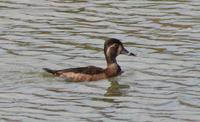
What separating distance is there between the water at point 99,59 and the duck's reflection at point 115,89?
2 cm

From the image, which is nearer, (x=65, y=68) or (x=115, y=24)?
(x=65, y=68)

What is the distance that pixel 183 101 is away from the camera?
50.3ft

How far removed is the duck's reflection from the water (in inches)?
0.9

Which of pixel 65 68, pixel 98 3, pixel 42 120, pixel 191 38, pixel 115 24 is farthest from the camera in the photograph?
pixel 98 3

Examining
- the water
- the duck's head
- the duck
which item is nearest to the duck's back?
the duck

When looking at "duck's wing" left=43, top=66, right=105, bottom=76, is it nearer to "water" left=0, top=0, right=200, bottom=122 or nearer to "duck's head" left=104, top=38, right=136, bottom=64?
"water" left=0, top=0, right=200, bottom=122

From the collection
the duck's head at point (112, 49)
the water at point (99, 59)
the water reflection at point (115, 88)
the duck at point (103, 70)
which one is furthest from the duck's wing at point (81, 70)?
the duck's head at point (112, 49)

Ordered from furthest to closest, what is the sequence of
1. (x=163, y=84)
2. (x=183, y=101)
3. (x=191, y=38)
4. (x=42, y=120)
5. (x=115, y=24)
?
1. (x=115, y=24)
2. (x=191, y=38)
3. (x=163, y=84)
4. (x=183, y=101)
5. (x=42, y=120)

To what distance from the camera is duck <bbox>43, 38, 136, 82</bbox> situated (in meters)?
16.9

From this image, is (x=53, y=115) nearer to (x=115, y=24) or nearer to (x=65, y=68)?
(x=65, y=68)

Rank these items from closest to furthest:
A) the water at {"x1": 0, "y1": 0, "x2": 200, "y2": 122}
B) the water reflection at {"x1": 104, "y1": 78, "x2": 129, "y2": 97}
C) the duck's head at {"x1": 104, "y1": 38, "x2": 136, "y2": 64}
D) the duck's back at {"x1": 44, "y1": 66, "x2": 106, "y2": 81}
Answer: the water at {"x1": 0, "y1": 0, "x2": 200, "y2": 122}
the water reflection at {"x1": 104, "y1": 78, "x2": 129, "y2": 97}
the duck's back at {"x1": 44, "y1": 66, "x2": 106, "y2": 81}
the duck's head at {"x1": 104, "y1": 38, "x2": 136, "y2": 64}

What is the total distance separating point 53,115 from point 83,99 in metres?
1.20

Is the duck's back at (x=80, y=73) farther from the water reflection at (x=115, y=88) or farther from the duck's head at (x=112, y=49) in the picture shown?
the duck's head at (x=112, y=49)

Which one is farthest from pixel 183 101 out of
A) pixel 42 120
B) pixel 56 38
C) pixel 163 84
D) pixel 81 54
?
pixel 56 38
